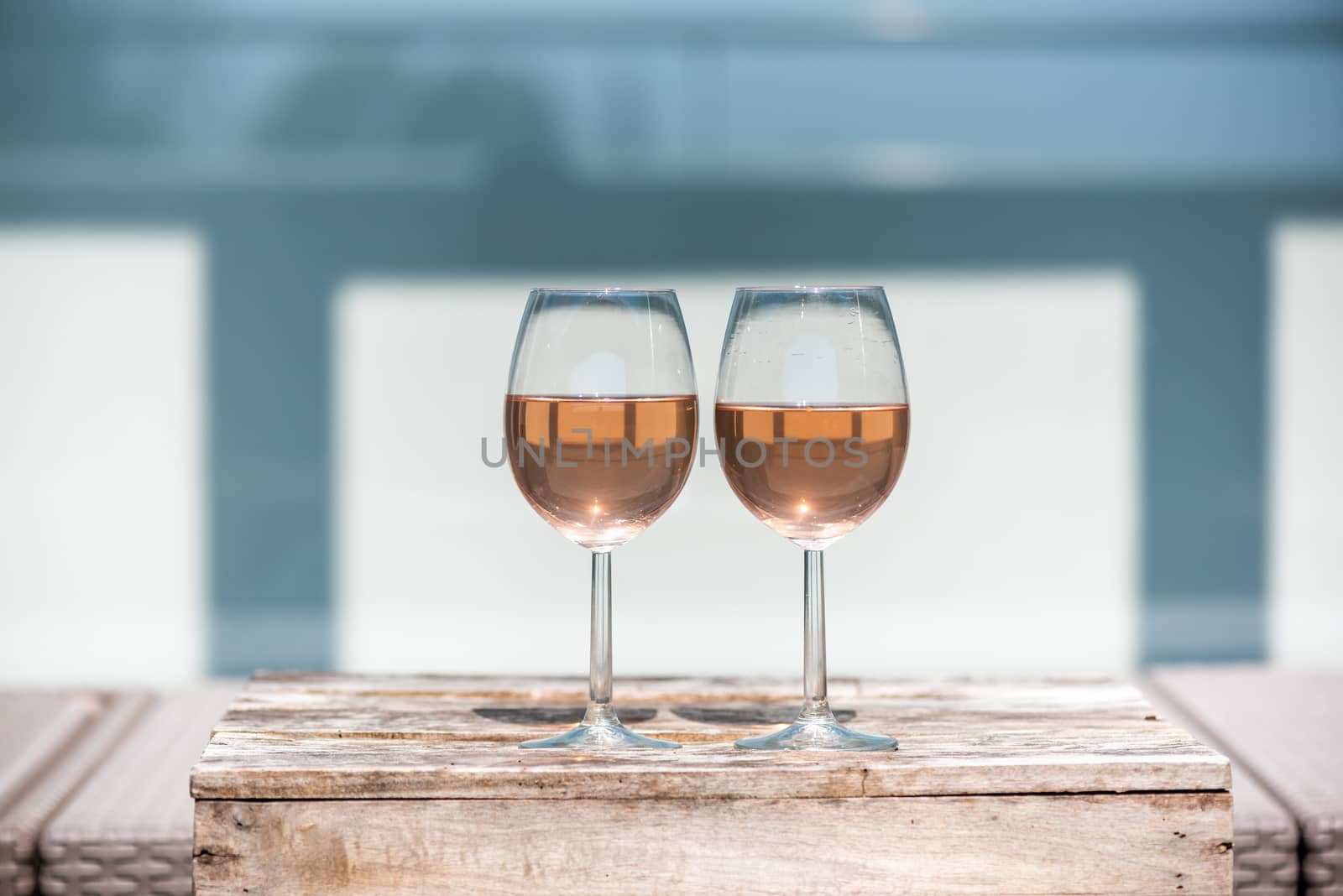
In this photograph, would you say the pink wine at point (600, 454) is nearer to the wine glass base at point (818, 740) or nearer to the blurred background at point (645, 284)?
the wine glass base at point (818, 740)

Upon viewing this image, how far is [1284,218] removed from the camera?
8.21 feet

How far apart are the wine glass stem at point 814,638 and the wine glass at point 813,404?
0.03 meters

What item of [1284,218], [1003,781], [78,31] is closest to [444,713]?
[1003,781]

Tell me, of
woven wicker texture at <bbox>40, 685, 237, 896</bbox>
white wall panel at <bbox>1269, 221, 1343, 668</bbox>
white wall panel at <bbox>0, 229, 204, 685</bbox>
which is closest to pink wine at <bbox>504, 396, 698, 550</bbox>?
woven wicker texture at <bbox>40, 685, 237, 896</bbox>

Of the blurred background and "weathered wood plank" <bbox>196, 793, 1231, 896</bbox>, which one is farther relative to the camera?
the blurred background

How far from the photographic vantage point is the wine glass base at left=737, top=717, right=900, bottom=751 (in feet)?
3.13

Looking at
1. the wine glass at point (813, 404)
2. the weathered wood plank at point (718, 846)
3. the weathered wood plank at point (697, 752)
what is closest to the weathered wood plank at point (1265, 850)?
the weathered wood plank at point (697, 752)

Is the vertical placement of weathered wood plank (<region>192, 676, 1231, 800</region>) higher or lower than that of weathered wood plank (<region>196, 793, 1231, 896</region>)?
higher

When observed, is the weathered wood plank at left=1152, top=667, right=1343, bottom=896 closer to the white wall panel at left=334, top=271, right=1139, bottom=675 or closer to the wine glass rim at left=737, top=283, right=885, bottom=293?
the white wall panel at left=334, top=271, right=1139, bottom=675

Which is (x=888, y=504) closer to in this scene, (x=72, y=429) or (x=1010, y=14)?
(x=1010, y=14)

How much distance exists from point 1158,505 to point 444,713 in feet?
5.74

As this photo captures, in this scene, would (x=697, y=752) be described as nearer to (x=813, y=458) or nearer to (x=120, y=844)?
(x=813, y=458)

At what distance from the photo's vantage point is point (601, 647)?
3.16 ft

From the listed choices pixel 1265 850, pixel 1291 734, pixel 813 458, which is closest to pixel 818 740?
pixel 813 458
